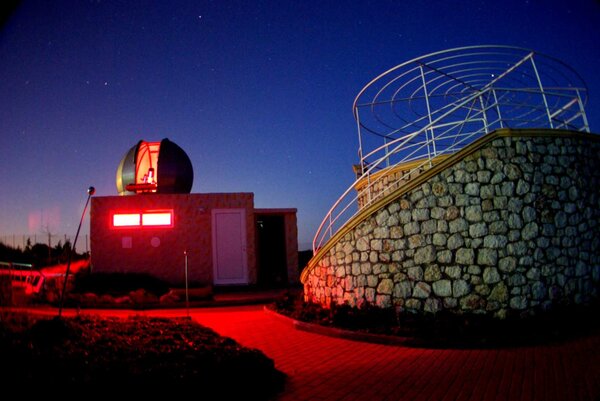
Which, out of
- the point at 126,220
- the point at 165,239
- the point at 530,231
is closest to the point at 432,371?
the point at 530,231

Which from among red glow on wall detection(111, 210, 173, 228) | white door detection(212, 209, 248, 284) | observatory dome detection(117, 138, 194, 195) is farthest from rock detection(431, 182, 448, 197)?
observatory dome detection(117, 138, 194, 195)

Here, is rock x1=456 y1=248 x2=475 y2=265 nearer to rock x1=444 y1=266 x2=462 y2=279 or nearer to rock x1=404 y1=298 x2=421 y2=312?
rock x1=444 y1=266 x2=462 y2=279

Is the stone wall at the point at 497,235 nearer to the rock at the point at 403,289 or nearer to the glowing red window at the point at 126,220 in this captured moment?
the rock at the point at 403,289

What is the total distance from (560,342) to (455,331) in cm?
140

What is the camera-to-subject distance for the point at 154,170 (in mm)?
17422

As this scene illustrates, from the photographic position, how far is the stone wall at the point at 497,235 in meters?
6.84

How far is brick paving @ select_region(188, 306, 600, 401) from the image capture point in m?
4.07

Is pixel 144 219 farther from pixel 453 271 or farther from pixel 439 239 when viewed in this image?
pixel 453 271

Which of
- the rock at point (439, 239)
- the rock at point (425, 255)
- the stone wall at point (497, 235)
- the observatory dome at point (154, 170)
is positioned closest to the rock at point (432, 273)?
the stone wall at point (497, 235)

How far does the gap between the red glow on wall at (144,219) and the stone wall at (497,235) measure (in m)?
9.18

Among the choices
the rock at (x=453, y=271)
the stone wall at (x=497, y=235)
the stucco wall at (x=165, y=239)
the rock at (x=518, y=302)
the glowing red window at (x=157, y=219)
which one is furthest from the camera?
the glowing red window at (x=157, y=219)

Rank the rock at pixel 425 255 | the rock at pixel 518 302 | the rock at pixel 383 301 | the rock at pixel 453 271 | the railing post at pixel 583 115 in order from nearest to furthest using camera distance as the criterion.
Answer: the rock at pixel 518 302 < the rock at pixel 453 271 < the rock at pixel 425 255 < the rock at pixel 383 301 < the railing post at pixel 583 115

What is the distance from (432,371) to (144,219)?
12.2m

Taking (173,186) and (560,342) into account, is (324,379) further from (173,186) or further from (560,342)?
(173,186)
